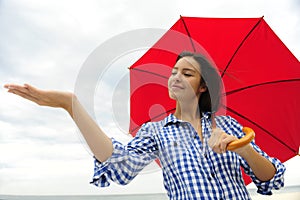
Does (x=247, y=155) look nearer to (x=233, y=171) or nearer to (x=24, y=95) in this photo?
(x=233, y=171)

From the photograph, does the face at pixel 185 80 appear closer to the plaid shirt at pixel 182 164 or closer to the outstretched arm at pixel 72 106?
the plaid shirt at pixel 182 164

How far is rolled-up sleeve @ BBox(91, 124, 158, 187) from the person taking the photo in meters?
0.88

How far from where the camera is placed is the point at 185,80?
1.07 meters

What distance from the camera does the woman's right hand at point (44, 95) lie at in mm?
672

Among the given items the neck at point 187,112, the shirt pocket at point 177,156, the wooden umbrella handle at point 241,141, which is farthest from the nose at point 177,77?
the wooden umbrella handle at point 241,141

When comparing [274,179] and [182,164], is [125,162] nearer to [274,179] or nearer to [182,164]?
[182,164]

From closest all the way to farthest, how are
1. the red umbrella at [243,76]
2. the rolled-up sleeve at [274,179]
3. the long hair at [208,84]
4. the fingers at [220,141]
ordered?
1. the fingers at [220,141]
2. the rolled-up sleeve at [274,179]
3. the long hair at [208,84]
4. the red umbrella at [243,76]

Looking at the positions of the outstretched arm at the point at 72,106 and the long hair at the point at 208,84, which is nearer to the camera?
the outstretched arm at the point at 72,106

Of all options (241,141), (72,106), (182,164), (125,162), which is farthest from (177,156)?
(72,106)

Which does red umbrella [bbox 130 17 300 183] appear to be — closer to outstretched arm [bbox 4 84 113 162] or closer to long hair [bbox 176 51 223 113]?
long hair [bbox 176 51 223 113]

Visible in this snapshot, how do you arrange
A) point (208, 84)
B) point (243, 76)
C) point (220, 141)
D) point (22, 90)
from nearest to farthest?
point (22, 90) < point (220, 141) < point (208, 84) < point (243, 76)

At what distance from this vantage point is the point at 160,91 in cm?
155

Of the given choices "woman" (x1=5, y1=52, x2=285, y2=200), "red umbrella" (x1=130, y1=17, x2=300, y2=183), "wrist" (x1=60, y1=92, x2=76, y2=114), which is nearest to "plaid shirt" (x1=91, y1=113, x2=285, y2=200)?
"woman" (x1=5, y1=52, x2=285, y2=200)

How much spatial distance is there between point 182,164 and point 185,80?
11.7 inches
